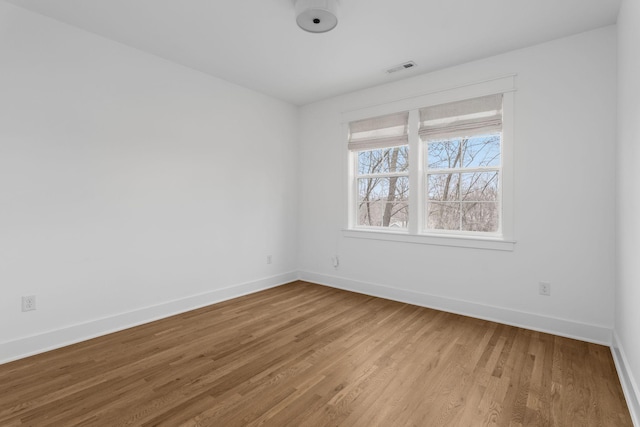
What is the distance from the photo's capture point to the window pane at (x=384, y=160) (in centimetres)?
410

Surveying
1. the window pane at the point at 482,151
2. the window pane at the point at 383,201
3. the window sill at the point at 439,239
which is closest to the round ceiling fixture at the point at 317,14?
the window pane at the point at 482,151

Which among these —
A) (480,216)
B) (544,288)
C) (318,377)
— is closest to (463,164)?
(480,216)

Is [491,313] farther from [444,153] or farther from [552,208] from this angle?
[444,153]

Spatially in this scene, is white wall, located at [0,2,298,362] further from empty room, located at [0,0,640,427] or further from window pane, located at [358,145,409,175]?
window pane, located at [358,145,409,175]

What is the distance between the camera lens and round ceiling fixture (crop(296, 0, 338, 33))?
7.62 ft

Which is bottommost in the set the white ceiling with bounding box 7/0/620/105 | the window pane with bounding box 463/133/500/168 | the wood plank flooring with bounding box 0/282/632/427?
the wood plank flooring with bounding box 0/282/632/427

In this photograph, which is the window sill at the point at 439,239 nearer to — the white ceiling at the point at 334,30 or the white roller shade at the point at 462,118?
the white roller shade at the point at 462,118

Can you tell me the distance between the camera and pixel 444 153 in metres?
3.77

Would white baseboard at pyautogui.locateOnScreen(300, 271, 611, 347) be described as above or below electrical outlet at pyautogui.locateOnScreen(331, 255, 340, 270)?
below

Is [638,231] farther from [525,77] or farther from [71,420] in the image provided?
[71,420]

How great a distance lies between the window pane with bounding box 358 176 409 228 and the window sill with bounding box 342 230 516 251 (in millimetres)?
208

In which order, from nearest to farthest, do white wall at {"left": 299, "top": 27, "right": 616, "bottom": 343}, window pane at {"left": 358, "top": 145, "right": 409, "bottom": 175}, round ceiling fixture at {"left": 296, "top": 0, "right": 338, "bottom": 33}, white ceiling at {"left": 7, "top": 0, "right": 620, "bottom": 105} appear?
round ceiling fixture at {"left": 296, "top": 0, "right": 338, "bottom": 33}, white ceiling at {"left": 7, "top": 0, "right": 620, "bottom": 105}, white wall at {"left": 299, "top": 27, "right": 616, "bottom": 343}, window pane at {"left": 358, "top": 145, "right": 409, "bottom": 175}

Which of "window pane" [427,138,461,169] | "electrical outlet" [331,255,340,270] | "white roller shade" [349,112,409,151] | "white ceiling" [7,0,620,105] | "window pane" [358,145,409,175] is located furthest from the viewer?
"electrical outlet" [331,255,340,270]

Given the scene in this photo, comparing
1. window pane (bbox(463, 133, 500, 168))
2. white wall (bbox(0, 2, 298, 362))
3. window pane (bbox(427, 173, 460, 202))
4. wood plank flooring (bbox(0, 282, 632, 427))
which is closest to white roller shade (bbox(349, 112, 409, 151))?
window pane (bbox(427, 173, 460, 202))
